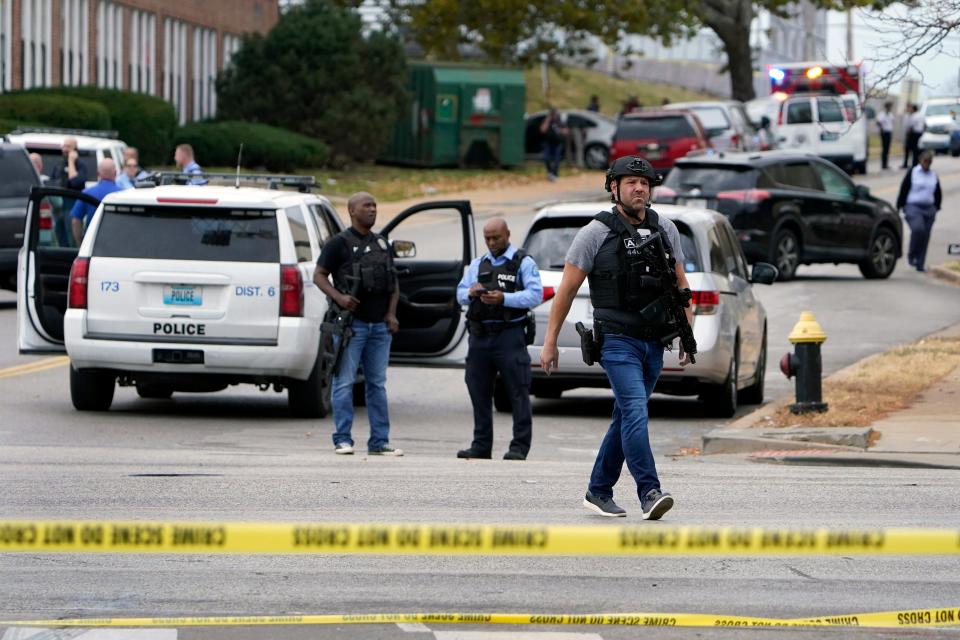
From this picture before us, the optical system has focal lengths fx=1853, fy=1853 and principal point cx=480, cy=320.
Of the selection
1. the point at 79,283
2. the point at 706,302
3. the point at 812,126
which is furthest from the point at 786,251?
the point at 812,126

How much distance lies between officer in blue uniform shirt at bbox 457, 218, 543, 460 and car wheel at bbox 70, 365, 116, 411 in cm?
339

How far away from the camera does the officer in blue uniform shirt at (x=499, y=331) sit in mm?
11836

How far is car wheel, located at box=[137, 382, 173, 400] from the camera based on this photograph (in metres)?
14.8

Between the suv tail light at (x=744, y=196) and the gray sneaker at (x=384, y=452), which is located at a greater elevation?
the suv tail light at (x=744, y=196)

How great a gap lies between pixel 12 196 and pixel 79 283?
8.49 meters

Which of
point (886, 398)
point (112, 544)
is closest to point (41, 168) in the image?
point (886, 398)

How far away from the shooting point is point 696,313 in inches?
561

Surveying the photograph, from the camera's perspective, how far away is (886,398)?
573 inches

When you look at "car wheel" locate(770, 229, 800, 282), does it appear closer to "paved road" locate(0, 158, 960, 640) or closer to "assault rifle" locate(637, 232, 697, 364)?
"paved road" locate(0, 158, 960, 640)

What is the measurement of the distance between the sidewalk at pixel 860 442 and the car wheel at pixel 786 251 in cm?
1115

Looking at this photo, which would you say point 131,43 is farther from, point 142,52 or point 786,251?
point 786,251

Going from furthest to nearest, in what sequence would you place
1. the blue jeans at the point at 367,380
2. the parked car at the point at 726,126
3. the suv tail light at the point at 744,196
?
1. the parked car at the point at 726,126
2. the suv tail light at the point at 744,196
3. the blue jeans at the point at 367,380

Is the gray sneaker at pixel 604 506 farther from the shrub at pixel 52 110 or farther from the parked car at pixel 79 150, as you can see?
the shrub at pixel 52 110

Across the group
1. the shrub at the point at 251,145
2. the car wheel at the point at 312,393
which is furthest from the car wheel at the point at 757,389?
the shrub at the point at 251,145
